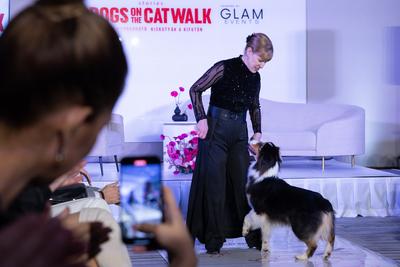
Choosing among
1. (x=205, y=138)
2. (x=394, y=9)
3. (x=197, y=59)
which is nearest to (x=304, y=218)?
(x=205, y=138)

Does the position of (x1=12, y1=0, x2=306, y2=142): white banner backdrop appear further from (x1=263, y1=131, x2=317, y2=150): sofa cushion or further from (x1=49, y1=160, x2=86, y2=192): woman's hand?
(x1=49, y1=160, x2=86, y2=192): woman's hand

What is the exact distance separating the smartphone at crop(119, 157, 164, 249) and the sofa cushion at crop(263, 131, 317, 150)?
5.75 meters

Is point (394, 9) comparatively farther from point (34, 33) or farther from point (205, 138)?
point (34, 33)

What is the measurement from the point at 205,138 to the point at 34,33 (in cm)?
334

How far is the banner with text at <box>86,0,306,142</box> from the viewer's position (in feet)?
24.2

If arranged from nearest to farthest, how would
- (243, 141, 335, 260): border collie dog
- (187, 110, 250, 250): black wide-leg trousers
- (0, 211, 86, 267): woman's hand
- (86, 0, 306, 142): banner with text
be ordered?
1. (0, 211, 86, 267): woman's hand
2. (243, 141, 335, 260): border collie dog
3. (187, 110, 250, 250): black wide-leg trousers
4. (86, 0, 306, 142): banner with text

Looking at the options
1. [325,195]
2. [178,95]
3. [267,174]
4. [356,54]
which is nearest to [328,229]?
[267,174]

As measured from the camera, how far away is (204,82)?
148 inches

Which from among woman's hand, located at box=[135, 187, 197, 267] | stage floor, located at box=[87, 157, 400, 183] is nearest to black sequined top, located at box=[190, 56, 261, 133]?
stage floor, located at box=[87, 157, 400, 183]

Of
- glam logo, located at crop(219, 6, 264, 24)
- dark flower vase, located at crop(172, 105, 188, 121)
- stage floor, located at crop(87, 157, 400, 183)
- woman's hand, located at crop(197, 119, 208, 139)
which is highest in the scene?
A: glam logo, located at crop(219, 6, 264, 24)

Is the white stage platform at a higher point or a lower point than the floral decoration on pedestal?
lower

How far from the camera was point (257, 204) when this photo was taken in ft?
12.4

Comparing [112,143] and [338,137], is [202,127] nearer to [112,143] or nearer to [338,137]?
[112,143]

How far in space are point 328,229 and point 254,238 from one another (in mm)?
584
